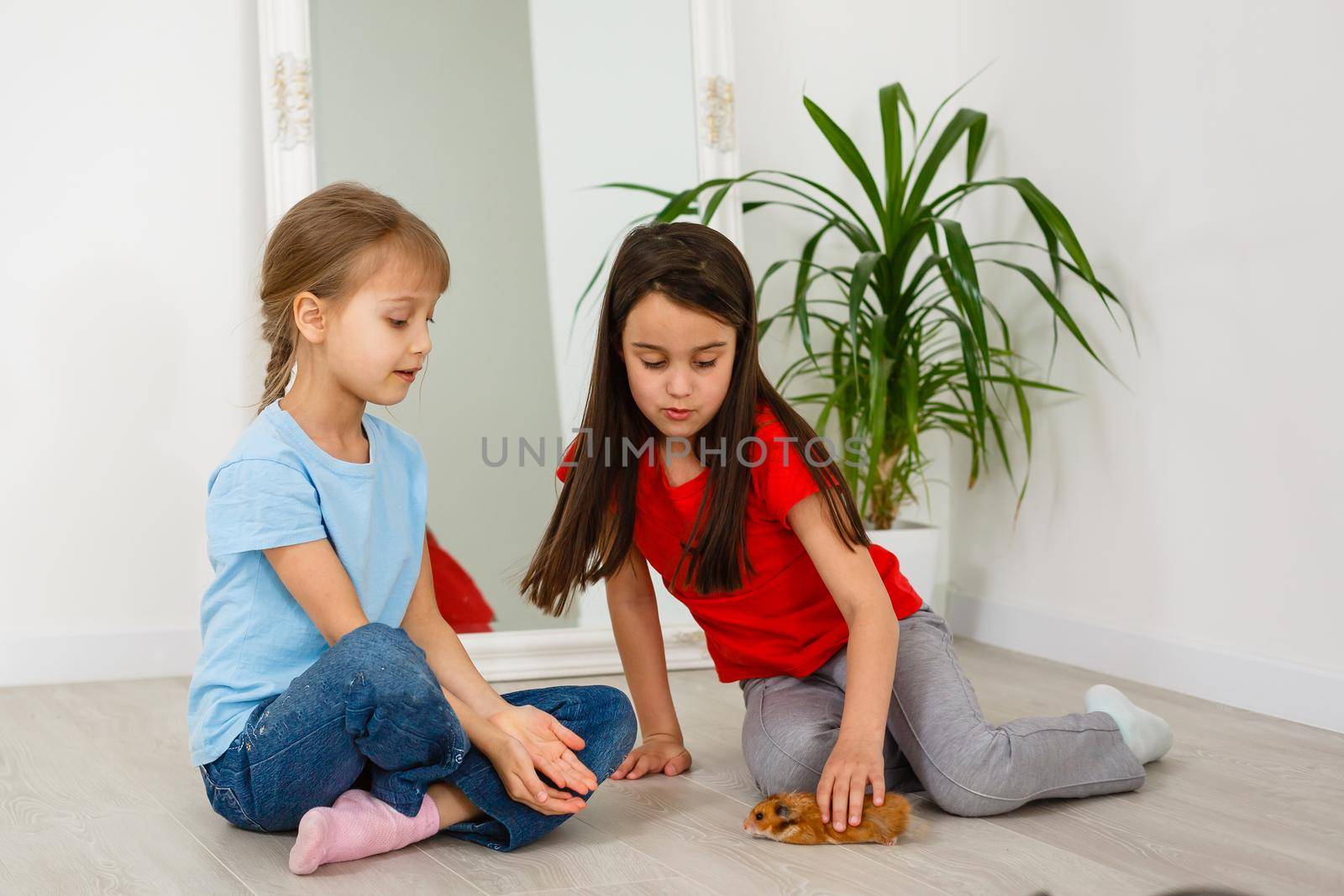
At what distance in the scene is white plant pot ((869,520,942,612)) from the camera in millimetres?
2305

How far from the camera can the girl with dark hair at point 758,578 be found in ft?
4.58

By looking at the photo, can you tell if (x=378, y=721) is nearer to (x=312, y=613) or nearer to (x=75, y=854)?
(x=312, y=613)

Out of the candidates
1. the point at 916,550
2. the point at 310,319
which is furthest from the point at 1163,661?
the point at 310,319

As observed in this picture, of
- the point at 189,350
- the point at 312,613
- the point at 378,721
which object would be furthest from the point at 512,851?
the point at 189,350

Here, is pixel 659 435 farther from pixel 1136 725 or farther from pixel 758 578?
pixel 1136 725

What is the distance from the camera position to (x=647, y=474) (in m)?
1.56

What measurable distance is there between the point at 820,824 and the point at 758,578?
327 mm

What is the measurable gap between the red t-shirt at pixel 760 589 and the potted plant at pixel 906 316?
0.67 m

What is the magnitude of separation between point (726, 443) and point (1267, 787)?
76 centimetres

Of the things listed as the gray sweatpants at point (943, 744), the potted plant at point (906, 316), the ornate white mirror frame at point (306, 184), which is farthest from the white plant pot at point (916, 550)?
the gray sweatpants at point (943, 744)

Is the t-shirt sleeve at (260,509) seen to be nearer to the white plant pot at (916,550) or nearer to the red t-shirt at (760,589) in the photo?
the red t-shirt at (760,589)

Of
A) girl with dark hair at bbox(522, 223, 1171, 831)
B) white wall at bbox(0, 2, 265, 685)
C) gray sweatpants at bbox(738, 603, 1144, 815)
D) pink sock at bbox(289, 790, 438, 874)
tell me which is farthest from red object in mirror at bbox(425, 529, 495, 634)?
pink sock at bbox(289, 790, 438, 874)

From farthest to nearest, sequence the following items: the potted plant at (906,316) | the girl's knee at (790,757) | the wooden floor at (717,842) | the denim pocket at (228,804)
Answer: the potted plant at (906,316) < the girl's knee at (790,757) < the denim pocket at (228,804) < the wooden floor at (717,842)

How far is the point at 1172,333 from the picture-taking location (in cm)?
204
